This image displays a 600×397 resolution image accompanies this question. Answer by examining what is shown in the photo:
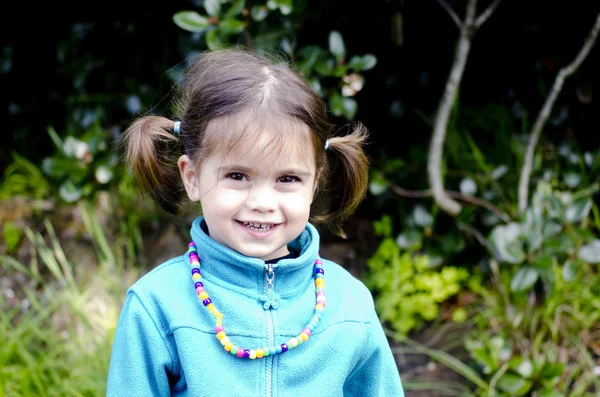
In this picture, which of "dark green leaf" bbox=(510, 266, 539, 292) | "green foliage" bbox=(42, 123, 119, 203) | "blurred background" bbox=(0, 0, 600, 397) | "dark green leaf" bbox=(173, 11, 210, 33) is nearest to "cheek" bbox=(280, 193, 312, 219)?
"blurred background" bbox=(0, 0, 600, 397)

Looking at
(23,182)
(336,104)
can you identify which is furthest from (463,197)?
(23,182)

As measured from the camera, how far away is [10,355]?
267 cm

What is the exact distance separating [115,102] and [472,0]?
1.79m

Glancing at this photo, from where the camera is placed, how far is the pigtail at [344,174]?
1880mm

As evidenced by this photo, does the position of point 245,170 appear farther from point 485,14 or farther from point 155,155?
point 485,14

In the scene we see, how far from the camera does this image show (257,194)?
154cm

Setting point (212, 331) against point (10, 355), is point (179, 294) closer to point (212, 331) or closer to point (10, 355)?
point (212, 331)

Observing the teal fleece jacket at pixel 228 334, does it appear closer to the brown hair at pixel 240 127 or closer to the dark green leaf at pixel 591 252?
the brown hair at pixel 240 127

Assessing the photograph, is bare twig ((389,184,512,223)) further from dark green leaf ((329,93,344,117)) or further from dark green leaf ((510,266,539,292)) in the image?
dark green leaf ((329,93,344,117))

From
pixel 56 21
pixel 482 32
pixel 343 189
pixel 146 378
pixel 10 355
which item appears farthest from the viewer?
pixel 56 21

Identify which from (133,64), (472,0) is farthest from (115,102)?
(472,0)

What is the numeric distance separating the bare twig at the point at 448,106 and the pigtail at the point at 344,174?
948mm

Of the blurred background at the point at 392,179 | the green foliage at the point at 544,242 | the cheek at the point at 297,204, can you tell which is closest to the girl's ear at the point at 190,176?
the cheek at the point at 297,204

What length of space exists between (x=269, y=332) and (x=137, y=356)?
0.30 m
